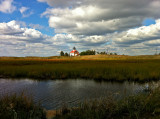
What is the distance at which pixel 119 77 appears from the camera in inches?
722

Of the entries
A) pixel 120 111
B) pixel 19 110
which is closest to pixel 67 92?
pixel 19 110

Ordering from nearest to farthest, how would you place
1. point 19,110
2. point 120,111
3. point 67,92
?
point 120,111 < point 19,110 < point 67,92

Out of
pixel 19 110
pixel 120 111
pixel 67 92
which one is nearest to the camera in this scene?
pixel 120 111

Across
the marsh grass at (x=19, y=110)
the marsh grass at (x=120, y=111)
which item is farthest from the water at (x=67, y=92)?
the marsh grass at (x=120, y=111)

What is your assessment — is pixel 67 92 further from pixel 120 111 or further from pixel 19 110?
pixel 120 111

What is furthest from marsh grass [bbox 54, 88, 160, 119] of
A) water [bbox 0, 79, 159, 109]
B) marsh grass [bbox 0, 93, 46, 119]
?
water [bbox 0, 79, 159, 109]

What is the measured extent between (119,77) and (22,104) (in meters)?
14.7

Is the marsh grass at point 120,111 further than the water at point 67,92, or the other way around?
the water at point 67,92

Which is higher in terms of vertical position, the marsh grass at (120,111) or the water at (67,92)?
the marsh grass at (120,111)

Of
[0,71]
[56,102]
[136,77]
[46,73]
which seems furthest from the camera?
[0,71]

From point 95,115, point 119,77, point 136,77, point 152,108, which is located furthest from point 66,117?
point 136,77

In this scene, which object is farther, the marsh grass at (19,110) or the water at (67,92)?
the water at (67,92)

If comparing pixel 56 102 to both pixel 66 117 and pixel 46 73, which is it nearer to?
pixel 66 117

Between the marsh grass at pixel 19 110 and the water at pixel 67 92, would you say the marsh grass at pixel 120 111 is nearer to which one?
the marsh grass at pixel 19 110
